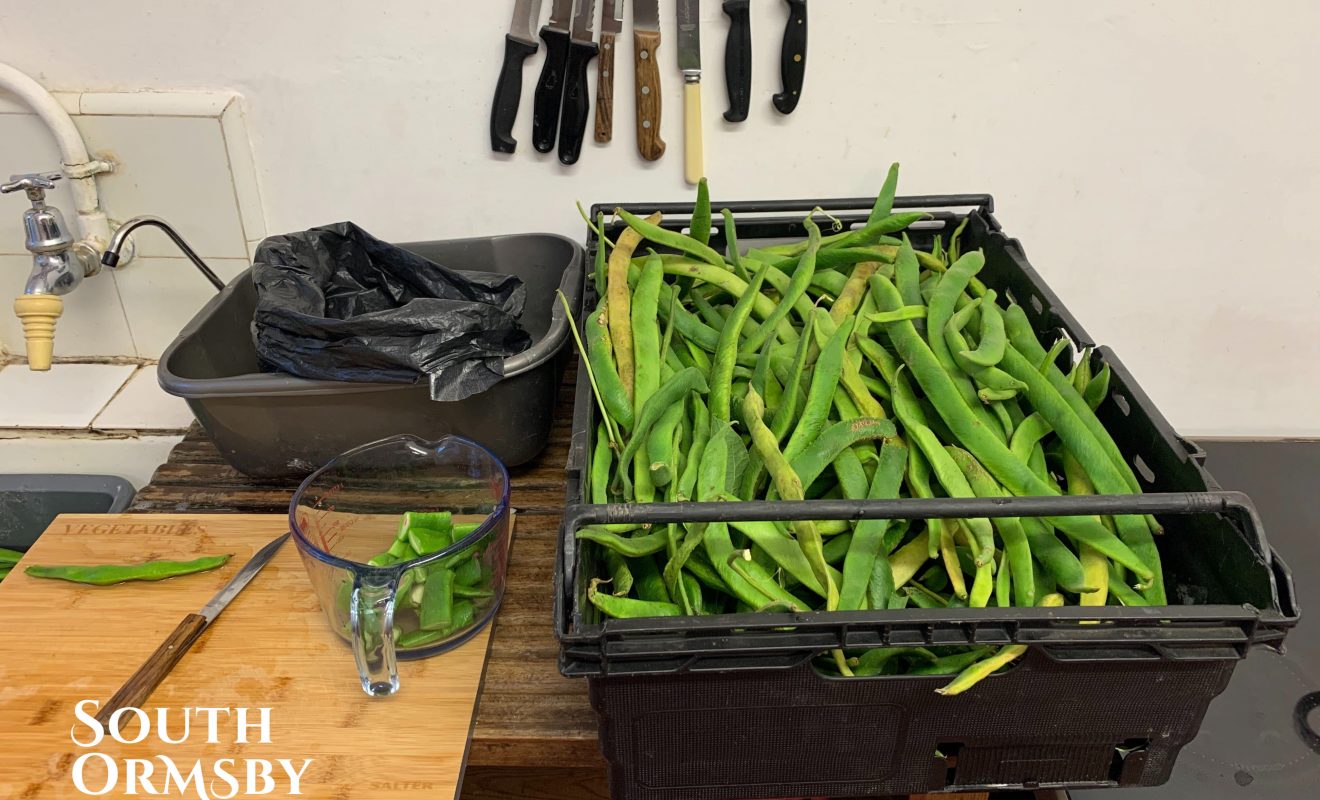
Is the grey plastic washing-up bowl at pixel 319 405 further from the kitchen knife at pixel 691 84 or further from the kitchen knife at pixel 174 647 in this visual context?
the kitchen knife at pixel 691 84

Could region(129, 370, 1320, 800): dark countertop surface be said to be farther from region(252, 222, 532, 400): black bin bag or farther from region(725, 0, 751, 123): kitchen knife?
region(725, 0, 751, 123): kitchen knife

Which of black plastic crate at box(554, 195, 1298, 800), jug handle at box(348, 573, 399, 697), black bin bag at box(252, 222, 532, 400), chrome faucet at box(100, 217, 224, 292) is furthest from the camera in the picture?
chrome faucet at box(100, 217, 224, 292)

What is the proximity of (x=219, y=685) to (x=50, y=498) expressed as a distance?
0.73 metres

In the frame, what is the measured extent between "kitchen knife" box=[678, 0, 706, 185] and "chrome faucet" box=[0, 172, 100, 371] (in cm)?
74

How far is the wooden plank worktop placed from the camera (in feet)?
2.40

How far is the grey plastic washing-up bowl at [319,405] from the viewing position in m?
0.87

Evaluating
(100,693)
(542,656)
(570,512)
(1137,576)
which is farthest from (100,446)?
(1137,576)

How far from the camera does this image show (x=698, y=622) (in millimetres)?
554

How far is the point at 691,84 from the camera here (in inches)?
41.5

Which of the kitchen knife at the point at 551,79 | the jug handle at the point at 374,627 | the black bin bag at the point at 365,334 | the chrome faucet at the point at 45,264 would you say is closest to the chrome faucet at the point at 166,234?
the chrome faucet at the point at 45,264

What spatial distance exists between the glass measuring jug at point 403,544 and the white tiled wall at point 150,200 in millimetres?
493

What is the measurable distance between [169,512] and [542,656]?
489mm

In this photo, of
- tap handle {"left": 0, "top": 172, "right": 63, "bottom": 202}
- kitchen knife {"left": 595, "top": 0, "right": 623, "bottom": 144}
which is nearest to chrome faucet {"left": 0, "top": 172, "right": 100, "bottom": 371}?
tap handle {"left": 0, "top": 172, "right": 63, "bottom": 202}

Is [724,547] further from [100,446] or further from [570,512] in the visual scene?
[100,446]
